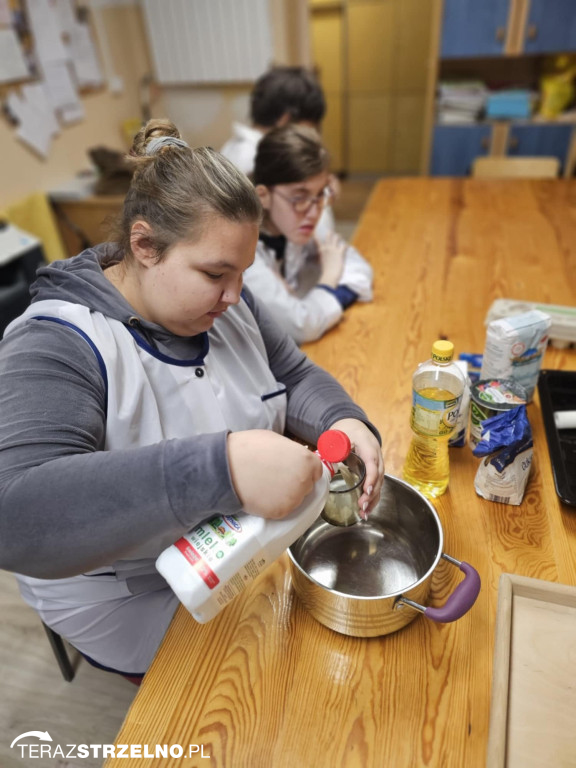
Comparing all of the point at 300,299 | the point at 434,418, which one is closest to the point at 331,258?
the point at 300,299

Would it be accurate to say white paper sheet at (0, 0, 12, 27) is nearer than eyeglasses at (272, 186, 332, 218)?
No

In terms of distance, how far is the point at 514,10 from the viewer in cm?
327

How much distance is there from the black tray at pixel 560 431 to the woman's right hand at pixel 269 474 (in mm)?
496

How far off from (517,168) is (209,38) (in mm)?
2262

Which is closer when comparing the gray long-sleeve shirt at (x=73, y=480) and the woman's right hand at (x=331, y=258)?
the gray long-sleeve shirt at (x=73, y=480)

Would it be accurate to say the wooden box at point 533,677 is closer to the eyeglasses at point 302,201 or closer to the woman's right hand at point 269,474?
the woman's right hand at point 269,474

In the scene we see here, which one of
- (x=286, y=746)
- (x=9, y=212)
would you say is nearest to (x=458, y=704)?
(x=286, y=746)

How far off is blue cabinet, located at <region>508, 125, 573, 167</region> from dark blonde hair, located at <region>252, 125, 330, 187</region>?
9.30 feet

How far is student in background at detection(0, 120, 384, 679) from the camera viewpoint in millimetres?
566

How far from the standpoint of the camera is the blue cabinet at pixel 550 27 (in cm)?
321

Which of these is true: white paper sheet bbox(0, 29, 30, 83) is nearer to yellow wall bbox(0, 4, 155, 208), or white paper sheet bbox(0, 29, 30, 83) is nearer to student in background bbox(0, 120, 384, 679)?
yellow wall bbox(0, 4, 155, 208)

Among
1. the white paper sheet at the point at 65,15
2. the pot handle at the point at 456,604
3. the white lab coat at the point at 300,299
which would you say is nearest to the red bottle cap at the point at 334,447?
the pot handle at the point at 456,604

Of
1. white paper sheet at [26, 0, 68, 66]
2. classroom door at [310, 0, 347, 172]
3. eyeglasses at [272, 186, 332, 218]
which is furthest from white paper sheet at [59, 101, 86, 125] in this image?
eyeglasses at [272, 186, 332, 218]

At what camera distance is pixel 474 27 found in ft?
11.1
